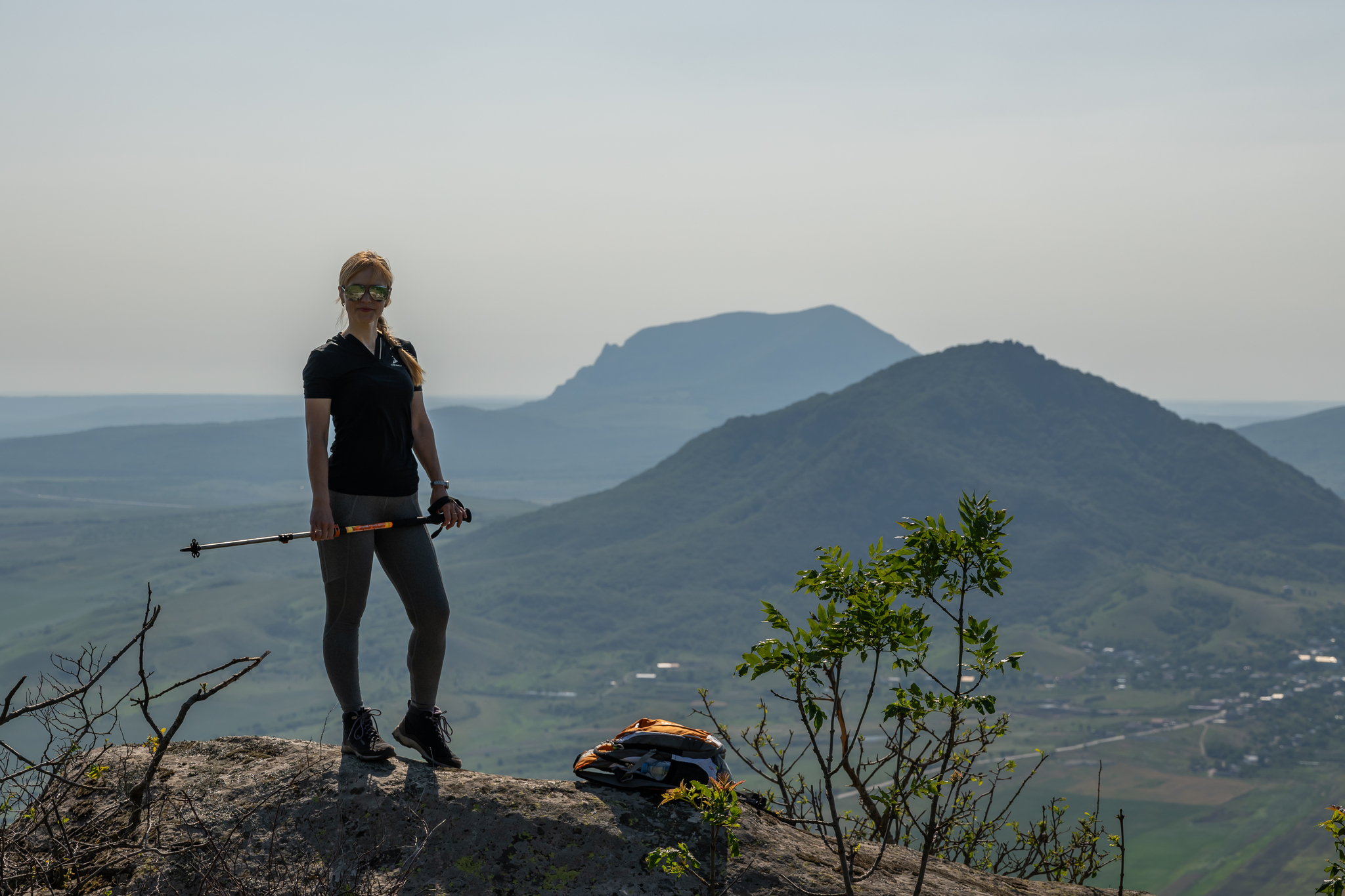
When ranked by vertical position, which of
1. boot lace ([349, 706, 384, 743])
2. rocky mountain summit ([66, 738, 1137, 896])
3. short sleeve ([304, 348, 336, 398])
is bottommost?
rocky mountain summit ([66, 738, 1137, 896])

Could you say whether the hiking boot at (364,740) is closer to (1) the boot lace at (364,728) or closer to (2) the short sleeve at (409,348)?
(1) the boot lace at (364,728)

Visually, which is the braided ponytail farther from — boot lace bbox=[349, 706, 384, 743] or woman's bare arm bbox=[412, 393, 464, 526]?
boot lace bbox=[349, 706, 384, 743]

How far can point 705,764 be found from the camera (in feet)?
14.4

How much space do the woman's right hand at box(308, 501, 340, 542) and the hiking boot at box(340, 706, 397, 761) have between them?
0.91 metres

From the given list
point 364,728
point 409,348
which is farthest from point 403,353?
point 364,728

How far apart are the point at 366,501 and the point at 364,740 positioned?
120cm

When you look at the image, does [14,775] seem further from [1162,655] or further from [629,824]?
[1162,655]

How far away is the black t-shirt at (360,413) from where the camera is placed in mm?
4730

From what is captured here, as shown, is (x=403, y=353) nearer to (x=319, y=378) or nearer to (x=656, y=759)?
(x=319, y=378)

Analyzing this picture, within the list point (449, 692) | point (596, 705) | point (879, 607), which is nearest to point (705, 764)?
point (879, 607)

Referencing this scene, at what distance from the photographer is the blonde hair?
4.84m

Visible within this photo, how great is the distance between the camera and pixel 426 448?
16.9 feet

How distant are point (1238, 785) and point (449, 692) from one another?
138998 millimetres

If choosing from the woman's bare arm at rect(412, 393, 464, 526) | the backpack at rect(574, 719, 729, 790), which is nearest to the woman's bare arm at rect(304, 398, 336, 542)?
the woman's bare arm at rect(412, 393, 464, 526)
